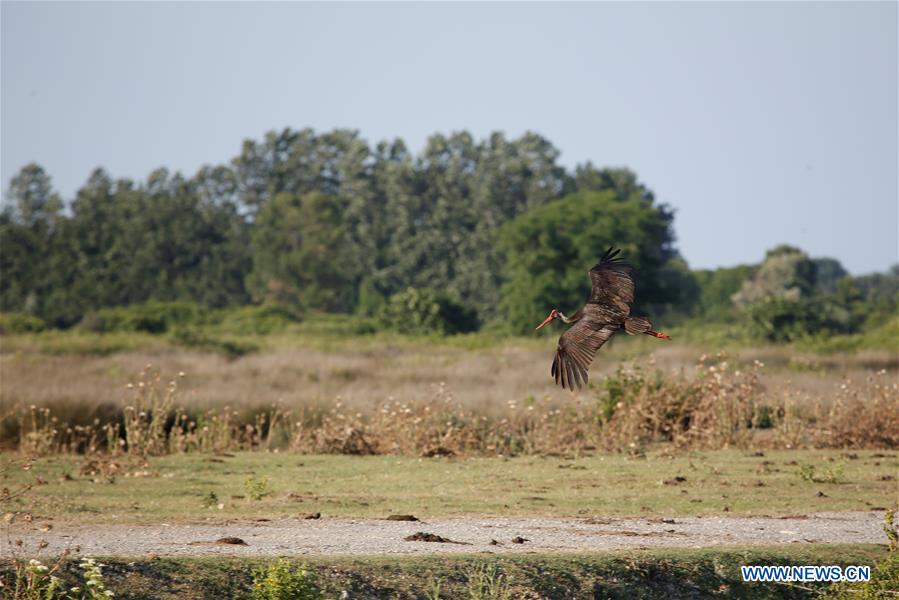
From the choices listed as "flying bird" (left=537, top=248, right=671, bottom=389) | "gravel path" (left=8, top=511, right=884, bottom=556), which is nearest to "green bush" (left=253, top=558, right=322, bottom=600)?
"gravel path" (left=8, top=511, right=884, bottom=556)

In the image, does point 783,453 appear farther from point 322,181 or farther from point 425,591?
point 322,181

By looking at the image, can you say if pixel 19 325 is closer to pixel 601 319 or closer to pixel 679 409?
pixel 679 409

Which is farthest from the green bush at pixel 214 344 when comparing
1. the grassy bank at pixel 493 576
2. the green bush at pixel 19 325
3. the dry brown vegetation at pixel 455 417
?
the grassy bank at pixel 493 576

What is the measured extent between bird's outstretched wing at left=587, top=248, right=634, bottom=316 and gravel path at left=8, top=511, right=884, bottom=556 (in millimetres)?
2104

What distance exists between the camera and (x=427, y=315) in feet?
186

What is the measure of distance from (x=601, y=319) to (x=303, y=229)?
70.0 m

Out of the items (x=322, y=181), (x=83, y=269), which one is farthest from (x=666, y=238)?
(x=83, y=269)

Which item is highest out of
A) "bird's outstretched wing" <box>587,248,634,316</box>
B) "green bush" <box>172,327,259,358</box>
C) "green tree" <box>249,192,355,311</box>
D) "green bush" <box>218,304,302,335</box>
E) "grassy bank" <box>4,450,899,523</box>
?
"green tree" <box>249,192,355,311</box>

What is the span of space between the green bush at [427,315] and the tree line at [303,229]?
26.5 ft

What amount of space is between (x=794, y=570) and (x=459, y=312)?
4849 cm

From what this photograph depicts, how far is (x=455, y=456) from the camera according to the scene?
18.1 metres

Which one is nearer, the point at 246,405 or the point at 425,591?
the point at 425,591

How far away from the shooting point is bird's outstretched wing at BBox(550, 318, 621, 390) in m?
11.2

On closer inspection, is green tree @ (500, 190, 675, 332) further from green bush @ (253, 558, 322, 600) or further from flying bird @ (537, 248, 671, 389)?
green bush @ (253, 558, 322, 600)
